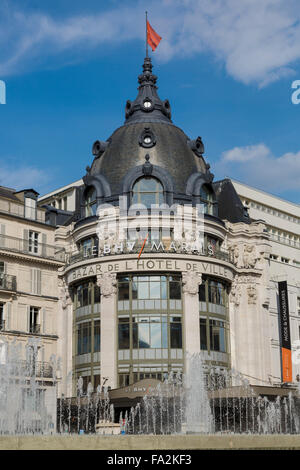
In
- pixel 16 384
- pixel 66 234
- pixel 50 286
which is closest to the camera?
pixel 16 384

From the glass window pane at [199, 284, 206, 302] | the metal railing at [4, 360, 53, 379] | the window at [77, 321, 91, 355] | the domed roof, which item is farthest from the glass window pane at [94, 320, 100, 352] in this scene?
the domed roof

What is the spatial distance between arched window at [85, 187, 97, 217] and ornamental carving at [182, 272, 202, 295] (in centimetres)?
1062

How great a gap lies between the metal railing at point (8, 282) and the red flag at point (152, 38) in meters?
30.7

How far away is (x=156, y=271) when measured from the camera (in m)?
59.1

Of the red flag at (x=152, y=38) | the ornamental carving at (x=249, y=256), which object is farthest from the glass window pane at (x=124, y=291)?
the red flag at (x=152, y=38)

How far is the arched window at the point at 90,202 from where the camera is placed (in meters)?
64.7

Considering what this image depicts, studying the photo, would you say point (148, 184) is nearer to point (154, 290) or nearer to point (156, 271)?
point (156, 271)

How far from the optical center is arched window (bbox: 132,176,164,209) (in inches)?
2447

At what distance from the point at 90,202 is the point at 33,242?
50.5 feet

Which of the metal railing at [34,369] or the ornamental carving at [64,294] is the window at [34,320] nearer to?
the metal railing at [34,369]

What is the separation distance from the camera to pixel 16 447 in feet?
53.2

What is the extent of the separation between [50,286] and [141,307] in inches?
396
